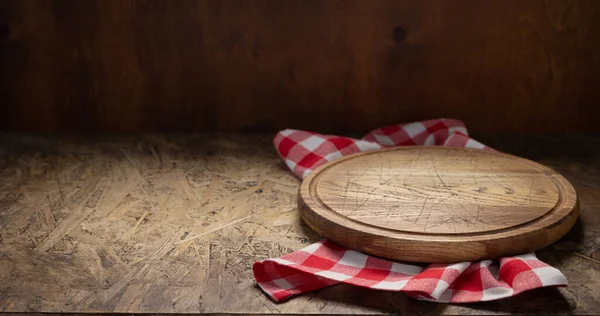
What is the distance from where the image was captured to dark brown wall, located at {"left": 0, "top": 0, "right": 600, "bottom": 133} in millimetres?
1413

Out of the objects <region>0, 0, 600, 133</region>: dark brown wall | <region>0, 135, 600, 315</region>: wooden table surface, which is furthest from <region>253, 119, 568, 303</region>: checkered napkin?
<region>0, 0, 600, 133</region>: dark brown wall

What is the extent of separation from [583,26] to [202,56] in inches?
29.7

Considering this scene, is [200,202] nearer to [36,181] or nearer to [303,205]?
[303,205]

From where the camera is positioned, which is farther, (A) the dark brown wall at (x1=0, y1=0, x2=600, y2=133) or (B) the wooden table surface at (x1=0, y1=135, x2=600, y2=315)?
(A) the dark brown wall at (x1=0, y1=0, x2=600, y2=133)

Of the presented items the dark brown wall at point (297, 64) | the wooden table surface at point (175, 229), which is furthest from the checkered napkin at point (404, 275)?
the dark brown wall at point (297, 64)

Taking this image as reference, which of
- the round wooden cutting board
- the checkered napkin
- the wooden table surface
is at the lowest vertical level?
the wooden table surface

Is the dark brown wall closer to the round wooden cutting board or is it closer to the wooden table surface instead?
the wooden table surface

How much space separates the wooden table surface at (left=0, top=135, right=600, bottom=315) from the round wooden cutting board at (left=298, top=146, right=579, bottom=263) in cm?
5

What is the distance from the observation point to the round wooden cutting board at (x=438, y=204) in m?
0.90

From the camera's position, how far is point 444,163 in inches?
46.8

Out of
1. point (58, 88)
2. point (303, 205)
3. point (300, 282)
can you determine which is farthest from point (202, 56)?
point (300, 282)

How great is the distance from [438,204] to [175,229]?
382 millimetres

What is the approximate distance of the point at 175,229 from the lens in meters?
1.05

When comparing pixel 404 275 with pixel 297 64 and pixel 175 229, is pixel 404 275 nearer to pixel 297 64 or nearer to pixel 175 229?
pixel 175 229
